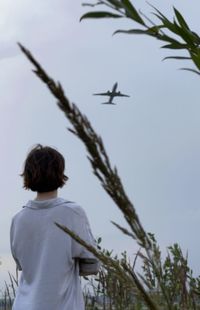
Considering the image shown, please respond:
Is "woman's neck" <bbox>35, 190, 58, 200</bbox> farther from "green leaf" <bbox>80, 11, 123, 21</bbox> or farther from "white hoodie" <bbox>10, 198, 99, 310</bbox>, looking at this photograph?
"green leaf" <bbox>80, 11, 123, 21</bbox>

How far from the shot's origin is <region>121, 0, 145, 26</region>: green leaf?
3.63ft

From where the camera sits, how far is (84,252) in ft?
13.9

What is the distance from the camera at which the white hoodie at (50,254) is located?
14.1ft

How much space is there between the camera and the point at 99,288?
17.3 feet

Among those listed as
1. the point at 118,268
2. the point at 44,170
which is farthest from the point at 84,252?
the point at 118,268

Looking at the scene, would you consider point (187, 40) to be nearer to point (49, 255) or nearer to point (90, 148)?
point (90, 148)

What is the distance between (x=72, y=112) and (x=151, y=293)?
26 cm

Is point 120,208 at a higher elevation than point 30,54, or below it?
below

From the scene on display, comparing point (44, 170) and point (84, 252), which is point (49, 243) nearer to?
point (84, 252)

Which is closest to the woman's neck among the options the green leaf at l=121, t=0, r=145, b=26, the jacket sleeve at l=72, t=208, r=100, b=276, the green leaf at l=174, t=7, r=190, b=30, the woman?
the woman

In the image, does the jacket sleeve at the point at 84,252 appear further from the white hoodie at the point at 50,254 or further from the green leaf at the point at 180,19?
the green leaf at the point at 180,19

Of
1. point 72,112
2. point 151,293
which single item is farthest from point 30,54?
point 151,293

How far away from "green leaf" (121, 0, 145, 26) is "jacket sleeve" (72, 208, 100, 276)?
3.12 metres

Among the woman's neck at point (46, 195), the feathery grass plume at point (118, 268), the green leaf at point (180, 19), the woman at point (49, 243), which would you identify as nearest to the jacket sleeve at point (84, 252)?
the woman at point (49, 243)
